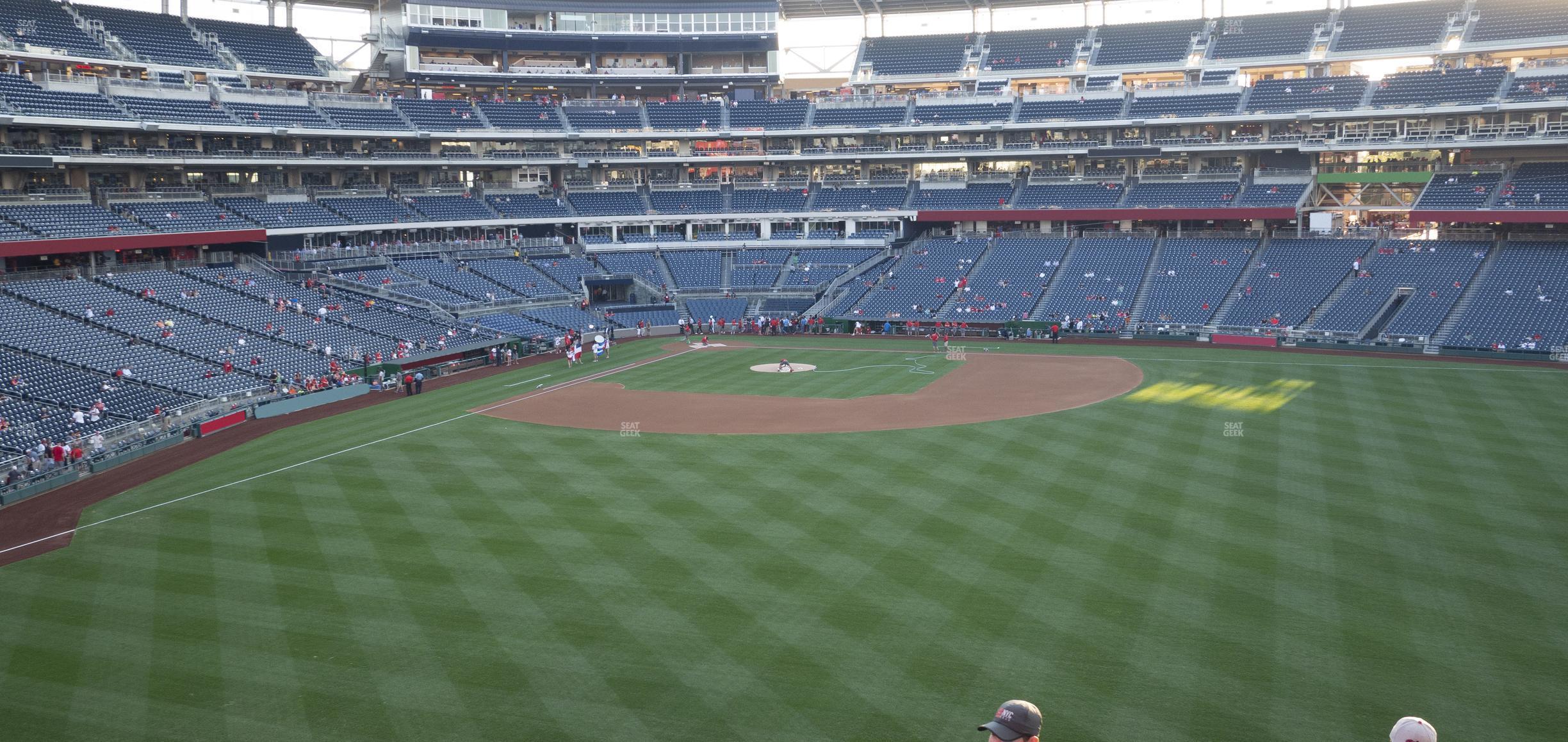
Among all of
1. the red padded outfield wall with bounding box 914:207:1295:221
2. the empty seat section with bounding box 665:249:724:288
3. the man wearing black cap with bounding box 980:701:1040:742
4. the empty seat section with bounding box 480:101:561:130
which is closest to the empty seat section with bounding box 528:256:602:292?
the empty seat section with bounding box 665:249:724:288

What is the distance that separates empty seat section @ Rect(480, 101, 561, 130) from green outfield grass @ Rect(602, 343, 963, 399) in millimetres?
28898

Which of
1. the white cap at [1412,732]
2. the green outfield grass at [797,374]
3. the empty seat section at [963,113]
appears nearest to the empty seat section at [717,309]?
the green outfield grass at [797,374]

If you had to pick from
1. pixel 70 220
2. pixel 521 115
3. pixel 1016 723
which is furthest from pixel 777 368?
pixel 1016 723

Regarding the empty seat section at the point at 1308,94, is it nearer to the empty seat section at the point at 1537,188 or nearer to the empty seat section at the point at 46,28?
the empty seat section at the point at 1537,188

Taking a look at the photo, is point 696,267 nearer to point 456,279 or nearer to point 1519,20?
point 456,279

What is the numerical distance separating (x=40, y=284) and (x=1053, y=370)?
4628 cm

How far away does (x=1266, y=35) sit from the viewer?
70.0 m

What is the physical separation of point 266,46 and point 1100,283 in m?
58.8

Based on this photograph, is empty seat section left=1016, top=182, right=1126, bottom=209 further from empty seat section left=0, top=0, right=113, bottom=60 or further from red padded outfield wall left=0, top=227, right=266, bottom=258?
empty seat section left=0, top=0, right=113, bottom=60

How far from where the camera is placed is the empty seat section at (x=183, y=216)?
52250mm

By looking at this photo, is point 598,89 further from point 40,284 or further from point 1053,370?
point 1053,370

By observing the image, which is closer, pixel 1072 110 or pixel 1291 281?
pixel 1291 281

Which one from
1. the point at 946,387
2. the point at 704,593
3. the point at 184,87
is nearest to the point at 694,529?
the point at 704,593

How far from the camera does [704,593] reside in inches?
766
